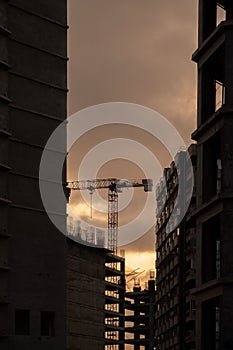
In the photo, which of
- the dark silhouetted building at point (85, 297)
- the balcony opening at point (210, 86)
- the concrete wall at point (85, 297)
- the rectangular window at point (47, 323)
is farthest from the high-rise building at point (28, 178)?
the dark silhouetted building at point (85, 297)

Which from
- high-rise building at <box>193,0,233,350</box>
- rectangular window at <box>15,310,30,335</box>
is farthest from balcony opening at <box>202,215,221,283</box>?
rectangular window at <box>15,310,30,335</box>

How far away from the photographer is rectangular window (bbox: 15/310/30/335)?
77812mm

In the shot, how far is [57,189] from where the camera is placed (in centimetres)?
8306

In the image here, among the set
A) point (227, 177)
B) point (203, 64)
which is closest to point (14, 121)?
point (203, 64)

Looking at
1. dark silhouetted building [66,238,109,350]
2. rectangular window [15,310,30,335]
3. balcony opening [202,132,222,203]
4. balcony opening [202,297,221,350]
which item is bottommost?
balcony opening [202,297,221,350]

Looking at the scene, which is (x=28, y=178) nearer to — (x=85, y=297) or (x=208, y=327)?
(x=208, y=327)

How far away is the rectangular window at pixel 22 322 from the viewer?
3063 inches

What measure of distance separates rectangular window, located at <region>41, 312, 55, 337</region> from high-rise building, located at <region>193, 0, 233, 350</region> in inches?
1163

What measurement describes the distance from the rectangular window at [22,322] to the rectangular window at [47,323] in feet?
5.94

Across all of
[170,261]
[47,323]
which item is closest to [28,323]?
[47,323]

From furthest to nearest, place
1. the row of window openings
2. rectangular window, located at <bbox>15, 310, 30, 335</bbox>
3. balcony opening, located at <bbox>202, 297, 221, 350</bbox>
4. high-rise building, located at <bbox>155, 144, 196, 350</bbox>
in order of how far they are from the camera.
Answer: high-rise building, located at <bbox>155, 144, 196, 350</bbox> → the row of window openings → rectangular window, located at <bbox>15, 310, 30, 335</bbox> → balcony opening, located at <bbox>202, 297, 221, 350</bbox>

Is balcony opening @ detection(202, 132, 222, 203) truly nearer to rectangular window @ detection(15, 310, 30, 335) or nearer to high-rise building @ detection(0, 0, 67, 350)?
high-rise building @ detection(0, 0, 67, 350)

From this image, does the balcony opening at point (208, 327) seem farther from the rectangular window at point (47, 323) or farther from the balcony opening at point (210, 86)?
the rectangular window at point (47, 323)

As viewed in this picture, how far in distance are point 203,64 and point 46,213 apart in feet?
99.4
